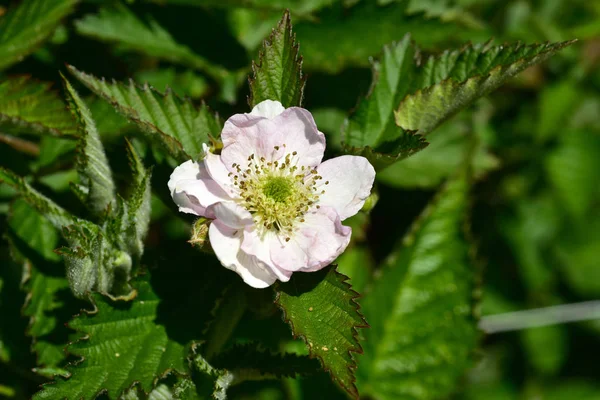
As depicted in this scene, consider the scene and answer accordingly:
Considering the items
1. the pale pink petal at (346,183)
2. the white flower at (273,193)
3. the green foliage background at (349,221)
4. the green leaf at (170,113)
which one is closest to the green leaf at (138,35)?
the green foliage background at (349,221)

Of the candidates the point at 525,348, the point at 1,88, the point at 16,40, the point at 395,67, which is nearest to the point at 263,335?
the point at 395,67

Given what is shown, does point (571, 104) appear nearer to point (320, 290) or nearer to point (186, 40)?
point (186, 40)

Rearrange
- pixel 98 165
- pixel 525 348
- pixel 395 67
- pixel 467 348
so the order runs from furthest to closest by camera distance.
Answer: pixel 525 348
pixel 467 348
pixel 395 67
pixel 98 165

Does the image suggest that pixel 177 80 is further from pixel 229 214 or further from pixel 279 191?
pixel 229 214

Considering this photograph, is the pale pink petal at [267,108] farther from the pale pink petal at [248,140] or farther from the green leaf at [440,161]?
the green leaf at [440,161]

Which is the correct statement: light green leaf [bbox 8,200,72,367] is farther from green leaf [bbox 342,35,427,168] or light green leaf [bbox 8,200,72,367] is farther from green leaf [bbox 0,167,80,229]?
green leaf [bbox 342,35,427,168]

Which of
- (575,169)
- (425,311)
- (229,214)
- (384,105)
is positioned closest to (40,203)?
(229,214)

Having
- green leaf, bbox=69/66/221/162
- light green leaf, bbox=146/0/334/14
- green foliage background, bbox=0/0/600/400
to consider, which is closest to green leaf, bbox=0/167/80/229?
green foliage background, bbox=0/0/600/400
